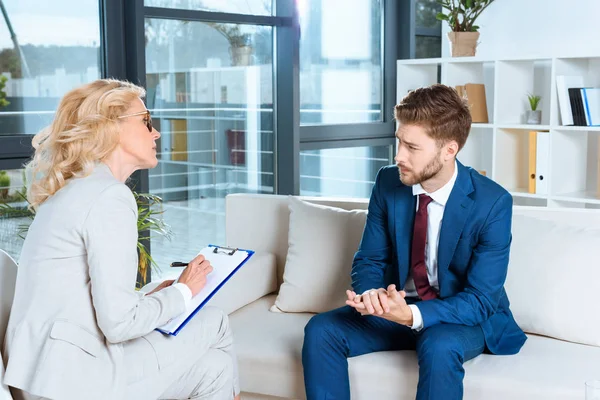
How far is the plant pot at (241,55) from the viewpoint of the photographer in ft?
14.9

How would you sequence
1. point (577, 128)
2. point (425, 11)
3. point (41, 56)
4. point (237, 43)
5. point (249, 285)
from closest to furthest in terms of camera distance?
point (249, 285), point (41, 56), point (577, 128), point (237, 43), point (425, 11)

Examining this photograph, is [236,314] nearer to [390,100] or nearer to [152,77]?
[152,77]

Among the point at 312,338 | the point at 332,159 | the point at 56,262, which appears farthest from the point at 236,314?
the point at 332,159

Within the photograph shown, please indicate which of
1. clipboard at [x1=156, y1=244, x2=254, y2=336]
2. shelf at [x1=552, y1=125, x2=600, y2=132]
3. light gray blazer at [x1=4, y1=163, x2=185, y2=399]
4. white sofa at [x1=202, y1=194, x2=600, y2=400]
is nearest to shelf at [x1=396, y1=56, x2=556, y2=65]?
shelf at [x1=552, y1=125, x2=600, y2=132]

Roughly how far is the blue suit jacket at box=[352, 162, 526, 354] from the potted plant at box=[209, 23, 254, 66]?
2127 millimetres

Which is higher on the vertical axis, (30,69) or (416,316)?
(30,69)

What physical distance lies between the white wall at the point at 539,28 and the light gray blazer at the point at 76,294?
3.04 m

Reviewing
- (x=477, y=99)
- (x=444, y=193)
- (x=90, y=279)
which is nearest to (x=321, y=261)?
(x=444, y=193)

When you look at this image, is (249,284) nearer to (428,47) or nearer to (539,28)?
(539,28)

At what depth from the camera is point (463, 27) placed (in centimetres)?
471

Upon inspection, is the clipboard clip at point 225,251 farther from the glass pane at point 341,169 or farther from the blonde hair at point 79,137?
the glass pane at point 341,169

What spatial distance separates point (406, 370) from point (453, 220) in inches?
18.5

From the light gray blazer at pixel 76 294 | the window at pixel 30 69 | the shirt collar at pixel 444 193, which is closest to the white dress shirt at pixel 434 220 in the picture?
the shirt collar at pixel 444 193

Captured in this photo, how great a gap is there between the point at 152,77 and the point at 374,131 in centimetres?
167
